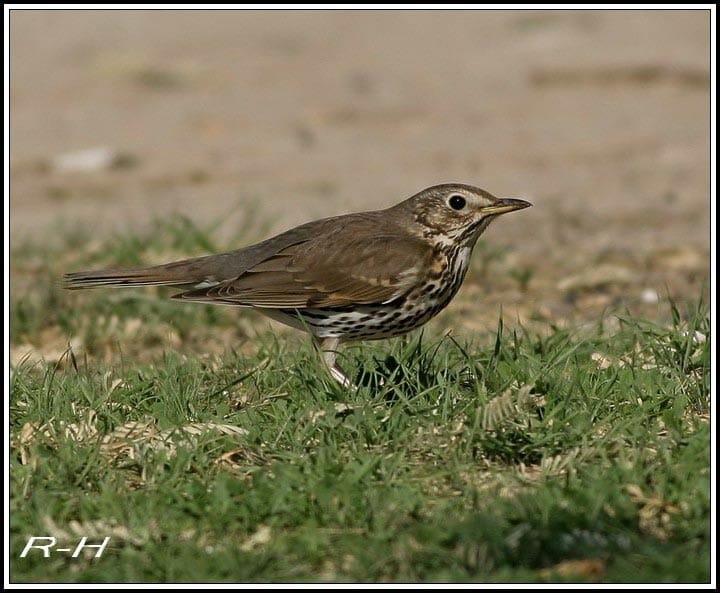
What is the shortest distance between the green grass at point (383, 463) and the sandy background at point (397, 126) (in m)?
2.42

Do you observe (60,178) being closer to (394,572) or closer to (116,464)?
(116,464)

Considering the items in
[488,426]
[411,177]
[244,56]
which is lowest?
[488,426]

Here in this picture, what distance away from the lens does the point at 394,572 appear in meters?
4.79

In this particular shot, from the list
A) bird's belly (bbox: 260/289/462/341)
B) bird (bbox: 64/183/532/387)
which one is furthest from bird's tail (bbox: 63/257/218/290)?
bird's belly (bbox: 260/289/462/341)

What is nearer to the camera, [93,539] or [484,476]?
[93,539]

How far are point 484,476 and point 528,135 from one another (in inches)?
380

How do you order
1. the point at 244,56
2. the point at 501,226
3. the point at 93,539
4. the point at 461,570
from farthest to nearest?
the point at 244,56
the point at 501,226
the point at 93,539
the point at 461,570

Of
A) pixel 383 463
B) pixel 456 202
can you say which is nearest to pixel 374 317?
pixel 456 202

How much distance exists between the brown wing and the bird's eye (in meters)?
0.28

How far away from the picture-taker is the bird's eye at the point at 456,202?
6.96m

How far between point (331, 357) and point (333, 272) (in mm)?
469

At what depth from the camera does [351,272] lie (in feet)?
21.8

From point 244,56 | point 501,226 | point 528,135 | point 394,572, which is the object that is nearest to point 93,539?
point 394,572

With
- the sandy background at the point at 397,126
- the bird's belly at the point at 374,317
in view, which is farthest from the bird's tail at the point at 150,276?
the sandy background at the point at 397,126
